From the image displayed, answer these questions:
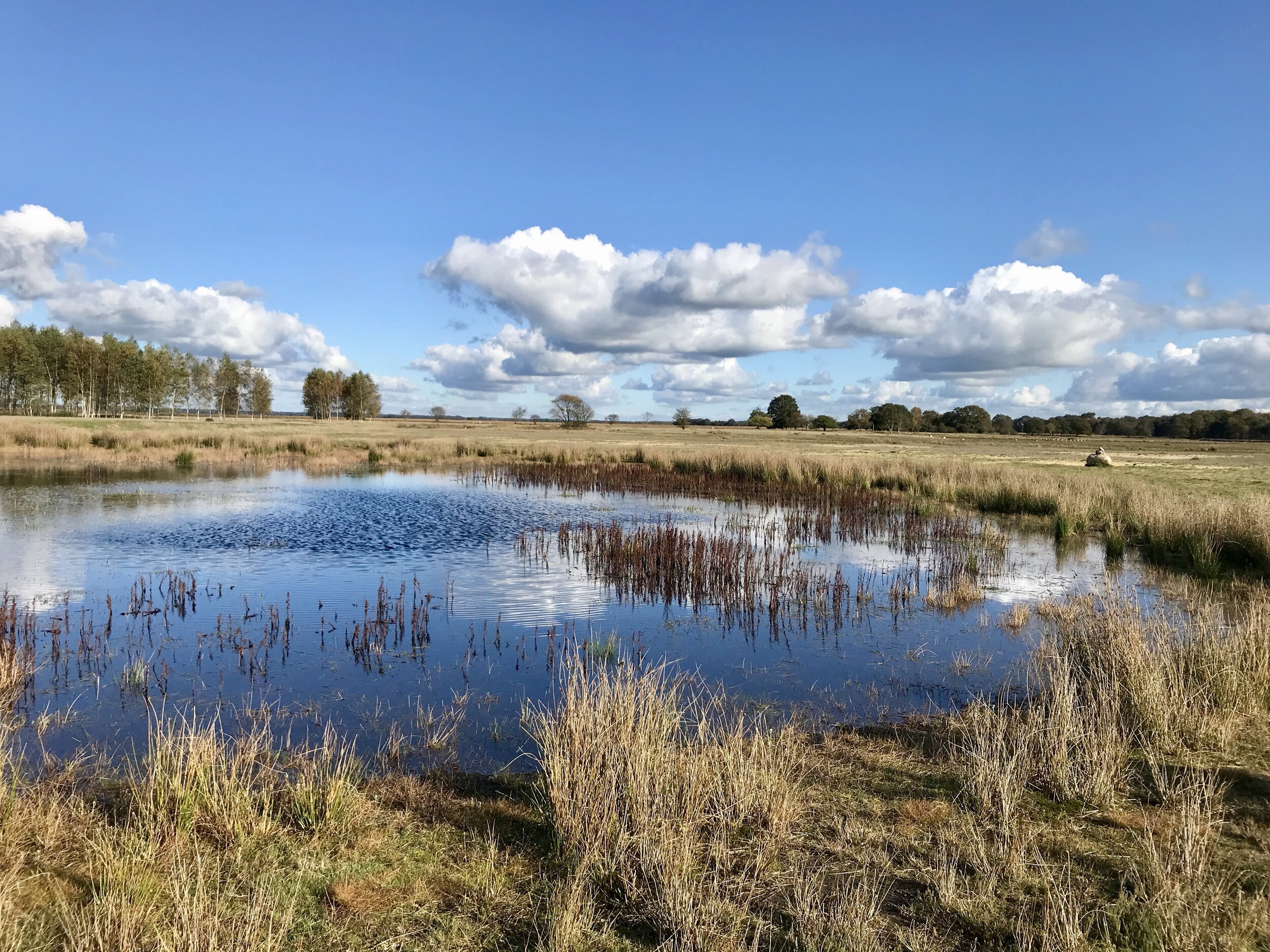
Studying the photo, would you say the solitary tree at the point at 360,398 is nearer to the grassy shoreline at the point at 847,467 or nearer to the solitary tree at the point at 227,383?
the solitary tree at the point at 227,383

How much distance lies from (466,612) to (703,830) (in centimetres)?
809

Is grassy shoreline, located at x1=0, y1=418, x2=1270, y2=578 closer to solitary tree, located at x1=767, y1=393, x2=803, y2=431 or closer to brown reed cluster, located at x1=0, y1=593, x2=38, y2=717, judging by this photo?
brown reed cluster, located at x1=0, y1=593, x2=38, y2=717

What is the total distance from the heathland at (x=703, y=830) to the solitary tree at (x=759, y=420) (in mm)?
123090

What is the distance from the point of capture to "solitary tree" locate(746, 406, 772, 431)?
132 meters

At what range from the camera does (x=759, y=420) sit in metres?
133

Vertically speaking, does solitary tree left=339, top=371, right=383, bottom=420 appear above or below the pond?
above

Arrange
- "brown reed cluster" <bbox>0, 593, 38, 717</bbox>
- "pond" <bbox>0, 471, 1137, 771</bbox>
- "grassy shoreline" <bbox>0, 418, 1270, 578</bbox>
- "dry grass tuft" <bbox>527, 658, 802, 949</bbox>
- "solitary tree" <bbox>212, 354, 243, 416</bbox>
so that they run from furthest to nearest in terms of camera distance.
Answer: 1. "solitary tree" <bbox>212, 354, 243, 416</bbox>
2. "grassy shoreline" <bbox>0, 418, 1270, 578</bbox>
3. "pond" <bbox>0, 471, 1137, 771</bbox>
4. "brown reed cluster" <bbox>0, 593, 38, 717</bbox>
5. "dry grass tuft" <bbox>527, 658, 802, 949</bbox>

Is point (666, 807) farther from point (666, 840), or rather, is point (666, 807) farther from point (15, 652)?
point (15, 652)

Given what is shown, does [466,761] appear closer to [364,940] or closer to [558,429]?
[364,940]

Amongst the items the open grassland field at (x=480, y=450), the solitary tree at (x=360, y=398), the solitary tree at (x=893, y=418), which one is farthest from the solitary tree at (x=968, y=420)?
the solitary tree at (x=360, y=398)

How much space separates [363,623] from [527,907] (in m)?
8.28

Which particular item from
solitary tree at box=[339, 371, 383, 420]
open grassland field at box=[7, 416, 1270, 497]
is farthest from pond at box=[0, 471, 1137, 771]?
solitary tree at box=[339, 371, 383, 420]

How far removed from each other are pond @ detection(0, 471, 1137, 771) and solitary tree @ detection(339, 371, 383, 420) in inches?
4220

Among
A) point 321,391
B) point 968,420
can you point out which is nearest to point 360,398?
point 321,391
